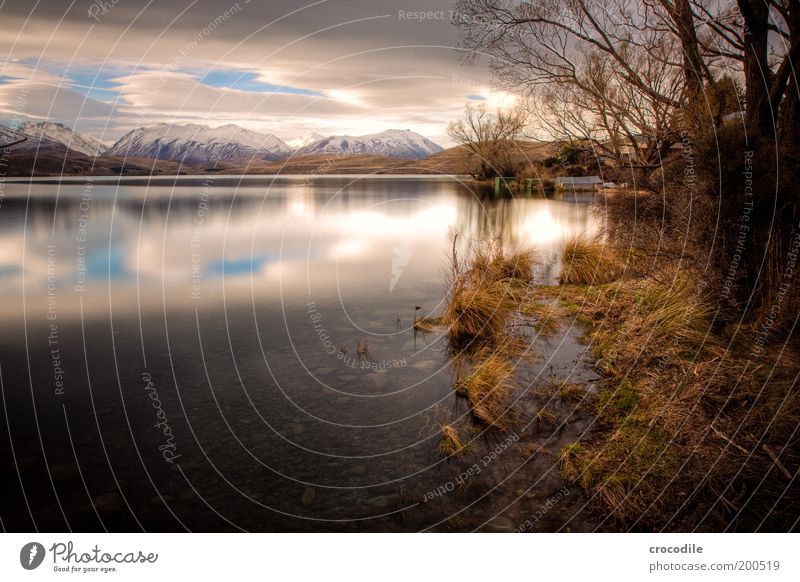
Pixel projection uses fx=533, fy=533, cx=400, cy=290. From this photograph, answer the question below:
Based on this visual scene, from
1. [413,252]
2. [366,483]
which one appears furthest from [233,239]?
[366,483]

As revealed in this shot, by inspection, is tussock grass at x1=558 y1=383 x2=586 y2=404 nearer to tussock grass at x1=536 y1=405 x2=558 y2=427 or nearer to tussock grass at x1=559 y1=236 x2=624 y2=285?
tussock grass at x1=536 y1=405 x2=558 y2=427

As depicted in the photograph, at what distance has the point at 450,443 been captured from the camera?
654 cm

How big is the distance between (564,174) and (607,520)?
194ft

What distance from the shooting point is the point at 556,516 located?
17.1ft

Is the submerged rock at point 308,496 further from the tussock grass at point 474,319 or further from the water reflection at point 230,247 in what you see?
the water reflection at point 230,247

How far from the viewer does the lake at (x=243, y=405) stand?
5348 mm

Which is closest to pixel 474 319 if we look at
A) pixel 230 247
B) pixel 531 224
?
pixel 230 247

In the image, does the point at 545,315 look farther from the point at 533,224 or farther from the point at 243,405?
the point at 533,224

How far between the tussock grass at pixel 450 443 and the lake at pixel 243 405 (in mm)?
163

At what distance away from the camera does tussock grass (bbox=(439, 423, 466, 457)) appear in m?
6.40

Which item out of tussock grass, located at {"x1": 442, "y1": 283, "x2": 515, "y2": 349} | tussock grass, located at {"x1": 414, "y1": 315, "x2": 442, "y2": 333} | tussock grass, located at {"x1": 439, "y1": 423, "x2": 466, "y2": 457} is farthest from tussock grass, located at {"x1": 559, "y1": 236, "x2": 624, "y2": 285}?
tussock grass, located at {"x1": 439, "y1": 423, "x2": 466, "y2": 457}

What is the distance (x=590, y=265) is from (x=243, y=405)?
35.1 ft

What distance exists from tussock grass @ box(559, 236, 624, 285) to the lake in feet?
2.27

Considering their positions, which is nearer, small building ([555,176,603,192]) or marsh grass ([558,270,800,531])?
marsh grass ([558,270,800,531])
